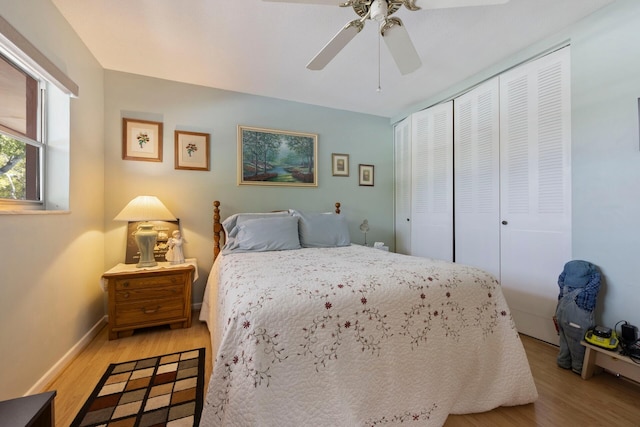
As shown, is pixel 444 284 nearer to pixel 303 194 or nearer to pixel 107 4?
pixel 303 194

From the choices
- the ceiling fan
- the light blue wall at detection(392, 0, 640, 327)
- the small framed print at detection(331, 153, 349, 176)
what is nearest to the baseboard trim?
the ceiling fan

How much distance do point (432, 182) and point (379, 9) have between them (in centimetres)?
222

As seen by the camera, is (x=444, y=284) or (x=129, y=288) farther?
(x=129, y=288)

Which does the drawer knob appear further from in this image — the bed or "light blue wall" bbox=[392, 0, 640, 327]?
"light blue wall" bbox=[392, 0, 640, 327]

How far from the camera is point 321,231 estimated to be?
2.68 m

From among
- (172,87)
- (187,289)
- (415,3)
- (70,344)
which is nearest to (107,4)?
(172,87)

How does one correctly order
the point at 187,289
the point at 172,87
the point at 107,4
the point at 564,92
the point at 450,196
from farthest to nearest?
the point at 450,196
the point at 172,87
the point at 187,289
the point at 564,92
the point at 107,4

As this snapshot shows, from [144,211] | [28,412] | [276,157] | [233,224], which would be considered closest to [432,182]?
[276,157]

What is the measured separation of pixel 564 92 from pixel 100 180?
399 cm

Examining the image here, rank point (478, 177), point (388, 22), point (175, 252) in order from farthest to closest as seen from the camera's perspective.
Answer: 1. point (478, 177)
2. point (175, 252)
3. point (388, 22)

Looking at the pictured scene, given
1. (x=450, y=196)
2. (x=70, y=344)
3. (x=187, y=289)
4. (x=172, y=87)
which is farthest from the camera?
(x=450, y=196)

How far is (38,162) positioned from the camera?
180cm

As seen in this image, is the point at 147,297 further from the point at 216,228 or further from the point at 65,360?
the point at 216,228

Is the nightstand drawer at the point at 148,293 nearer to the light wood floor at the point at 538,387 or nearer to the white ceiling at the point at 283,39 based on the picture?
the light wood floor at the point at 538,387
